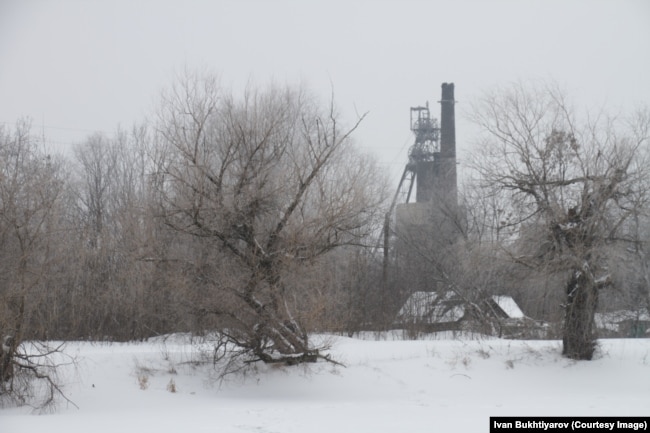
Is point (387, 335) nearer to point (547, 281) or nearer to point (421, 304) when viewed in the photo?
point (421, 304)

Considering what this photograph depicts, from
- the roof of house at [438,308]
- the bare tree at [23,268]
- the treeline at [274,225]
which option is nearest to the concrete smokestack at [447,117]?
the roof of house at [438,308]

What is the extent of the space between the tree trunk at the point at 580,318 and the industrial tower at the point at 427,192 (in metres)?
8.56

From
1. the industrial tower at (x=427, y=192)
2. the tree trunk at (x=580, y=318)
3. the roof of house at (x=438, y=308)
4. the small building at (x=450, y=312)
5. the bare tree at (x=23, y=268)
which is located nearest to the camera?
the bare tree at (x=23, y=268)

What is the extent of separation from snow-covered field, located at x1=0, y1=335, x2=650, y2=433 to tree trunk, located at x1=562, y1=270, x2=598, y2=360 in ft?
1.21

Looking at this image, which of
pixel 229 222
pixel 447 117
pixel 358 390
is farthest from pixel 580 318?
pixel 447 117

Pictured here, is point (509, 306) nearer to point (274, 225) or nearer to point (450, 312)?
point (450, 312)

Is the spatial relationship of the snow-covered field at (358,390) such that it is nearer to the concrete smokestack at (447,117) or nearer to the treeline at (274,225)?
the treeline at (274,225)

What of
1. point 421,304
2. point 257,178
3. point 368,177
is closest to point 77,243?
point 257,178

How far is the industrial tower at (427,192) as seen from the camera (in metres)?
33.7

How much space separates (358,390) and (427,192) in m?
29.7

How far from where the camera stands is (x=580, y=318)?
677 inches

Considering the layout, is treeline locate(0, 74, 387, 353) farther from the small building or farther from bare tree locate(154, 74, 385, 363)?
the small building

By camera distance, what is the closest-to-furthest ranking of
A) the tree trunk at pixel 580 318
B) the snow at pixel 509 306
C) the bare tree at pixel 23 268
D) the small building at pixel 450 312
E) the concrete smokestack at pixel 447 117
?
the bare tree at pixel 23 268 → the tree trunk at pixel 580 318 → the small building at pixel 450 312 → the snow at pixel 509 306 → the concrete smokestack at pixel 447 117

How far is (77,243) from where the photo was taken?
18.7 metres
